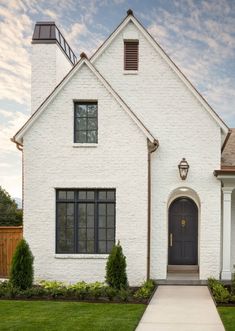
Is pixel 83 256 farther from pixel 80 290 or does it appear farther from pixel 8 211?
pixel 8 211

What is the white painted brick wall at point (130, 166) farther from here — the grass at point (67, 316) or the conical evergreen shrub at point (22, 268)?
the grass at point (67, 316)

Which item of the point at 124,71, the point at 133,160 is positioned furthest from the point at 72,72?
the point at 133,160

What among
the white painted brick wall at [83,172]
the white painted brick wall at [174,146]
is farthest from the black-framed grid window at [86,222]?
the white painted brick wall at [174,146]

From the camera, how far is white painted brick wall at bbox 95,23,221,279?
1483cm

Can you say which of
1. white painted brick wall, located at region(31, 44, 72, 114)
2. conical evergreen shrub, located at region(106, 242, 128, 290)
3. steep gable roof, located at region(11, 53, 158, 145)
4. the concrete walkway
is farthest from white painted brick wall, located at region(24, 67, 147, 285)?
white painted brick wall, located at region(31, 44, 72, 114)

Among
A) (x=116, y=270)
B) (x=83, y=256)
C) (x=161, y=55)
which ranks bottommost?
(x=116, y=270)

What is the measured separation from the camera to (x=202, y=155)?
1495 cm

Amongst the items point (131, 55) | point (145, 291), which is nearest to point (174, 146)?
point (131, 55)

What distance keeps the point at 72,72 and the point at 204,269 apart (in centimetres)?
783

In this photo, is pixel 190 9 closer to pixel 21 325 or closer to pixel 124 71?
pixel 124 71

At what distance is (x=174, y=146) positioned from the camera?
594 inches

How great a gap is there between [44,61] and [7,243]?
7.01 meters

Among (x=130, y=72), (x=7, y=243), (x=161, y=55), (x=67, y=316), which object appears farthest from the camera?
(x=7, y=243)

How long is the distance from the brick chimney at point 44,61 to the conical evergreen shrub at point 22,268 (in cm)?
562
